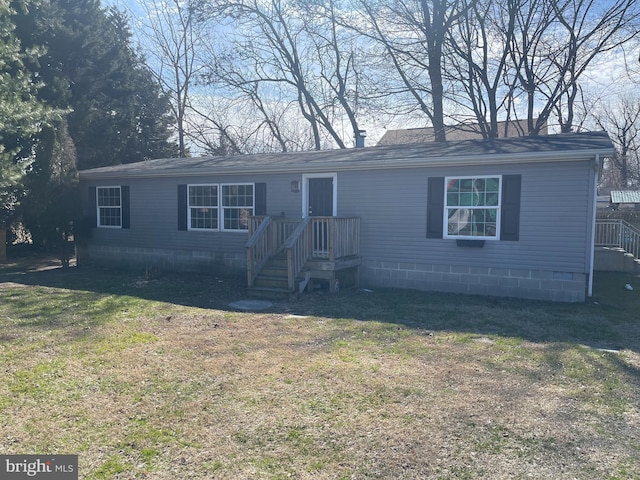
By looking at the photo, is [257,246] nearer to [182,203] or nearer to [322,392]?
[182,203]

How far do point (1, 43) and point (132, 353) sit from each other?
7.97 metres

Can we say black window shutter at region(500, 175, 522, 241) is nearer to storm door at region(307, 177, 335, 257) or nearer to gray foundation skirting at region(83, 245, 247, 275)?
storm door at region(307, 177, 335, 257)

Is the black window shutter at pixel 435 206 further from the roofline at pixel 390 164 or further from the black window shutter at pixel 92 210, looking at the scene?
the black window shutter at pixel 92 210

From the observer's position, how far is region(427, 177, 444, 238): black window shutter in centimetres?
948

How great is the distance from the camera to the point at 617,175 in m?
39.6

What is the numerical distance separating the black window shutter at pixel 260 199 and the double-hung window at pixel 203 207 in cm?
121

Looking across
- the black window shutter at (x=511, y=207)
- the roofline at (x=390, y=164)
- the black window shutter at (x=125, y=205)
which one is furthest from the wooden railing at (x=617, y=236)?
the black window shutter at (x=125, y=205)

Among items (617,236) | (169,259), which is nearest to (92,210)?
(169,259)

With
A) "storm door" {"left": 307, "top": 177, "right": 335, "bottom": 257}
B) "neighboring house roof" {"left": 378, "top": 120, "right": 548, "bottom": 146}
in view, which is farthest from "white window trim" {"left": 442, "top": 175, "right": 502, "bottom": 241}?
"neighboring house roof" {"left": 378, "top": 120, "right": 548, "bottom": 146}

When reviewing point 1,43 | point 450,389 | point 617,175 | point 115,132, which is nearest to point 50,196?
point 1,43

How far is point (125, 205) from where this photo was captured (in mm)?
13492

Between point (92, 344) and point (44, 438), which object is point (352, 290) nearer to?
point (92, 344)

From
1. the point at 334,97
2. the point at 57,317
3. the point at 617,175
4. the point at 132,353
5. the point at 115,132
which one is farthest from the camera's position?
the point at 617,175

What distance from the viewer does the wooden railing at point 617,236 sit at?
1316cm
